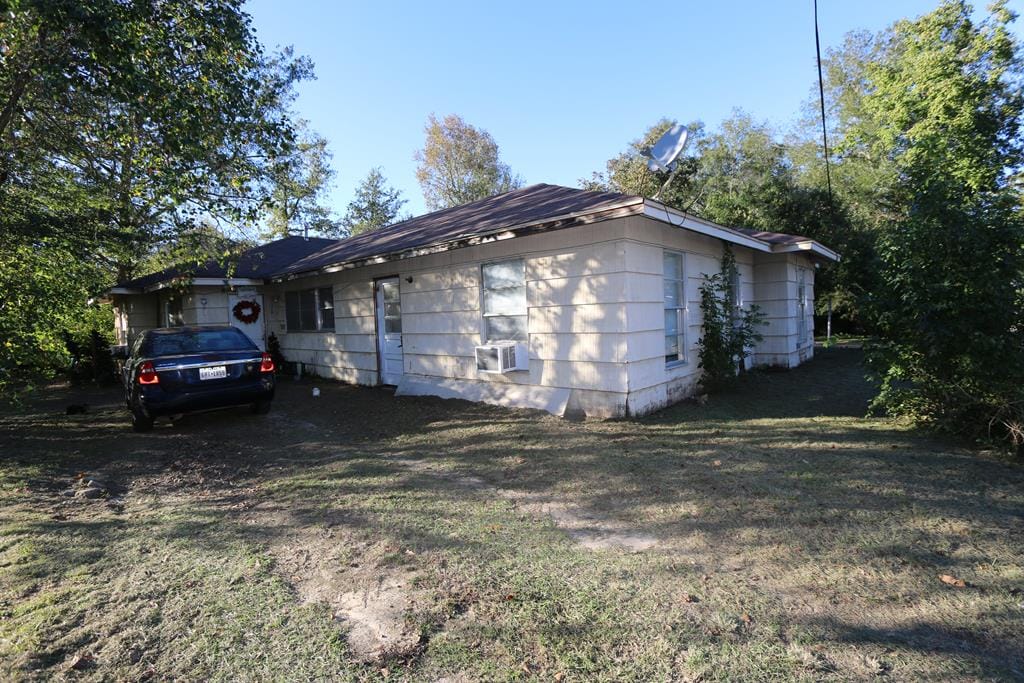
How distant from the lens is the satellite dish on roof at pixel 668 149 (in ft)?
19.4

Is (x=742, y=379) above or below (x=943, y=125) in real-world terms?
below

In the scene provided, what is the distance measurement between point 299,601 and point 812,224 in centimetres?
1922

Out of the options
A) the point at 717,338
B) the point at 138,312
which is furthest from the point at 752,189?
the point at 138,312

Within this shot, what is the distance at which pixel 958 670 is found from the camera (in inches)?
88.7

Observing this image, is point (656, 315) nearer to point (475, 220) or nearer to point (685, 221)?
point (685, 221)

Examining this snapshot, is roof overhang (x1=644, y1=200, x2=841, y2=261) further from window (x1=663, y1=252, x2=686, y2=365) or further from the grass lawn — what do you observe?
the grass lawn

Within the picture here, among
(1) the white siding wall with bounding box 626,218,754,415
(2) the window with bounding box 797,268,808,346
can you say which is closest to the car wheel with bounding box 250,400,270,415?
(1) the white siding wall with bounding box 626,218,754,415

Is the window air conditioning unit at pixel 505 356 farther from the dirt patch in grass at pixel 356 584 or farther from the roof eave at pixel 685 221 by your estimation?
the dirt patch in grass at pixel 356 584

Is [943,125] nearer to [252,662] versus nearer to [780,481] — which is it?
[780,481]

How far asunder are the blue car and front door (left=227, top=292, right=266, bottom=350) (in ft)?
21.1

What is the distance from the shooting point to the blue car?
6844 millimetres

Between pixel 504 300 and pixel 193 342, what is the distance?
4466 mm

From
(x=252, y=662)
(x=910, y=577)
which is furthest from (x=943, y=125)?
(x=252, y=662)

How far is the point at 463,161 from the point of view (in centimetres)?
3231
